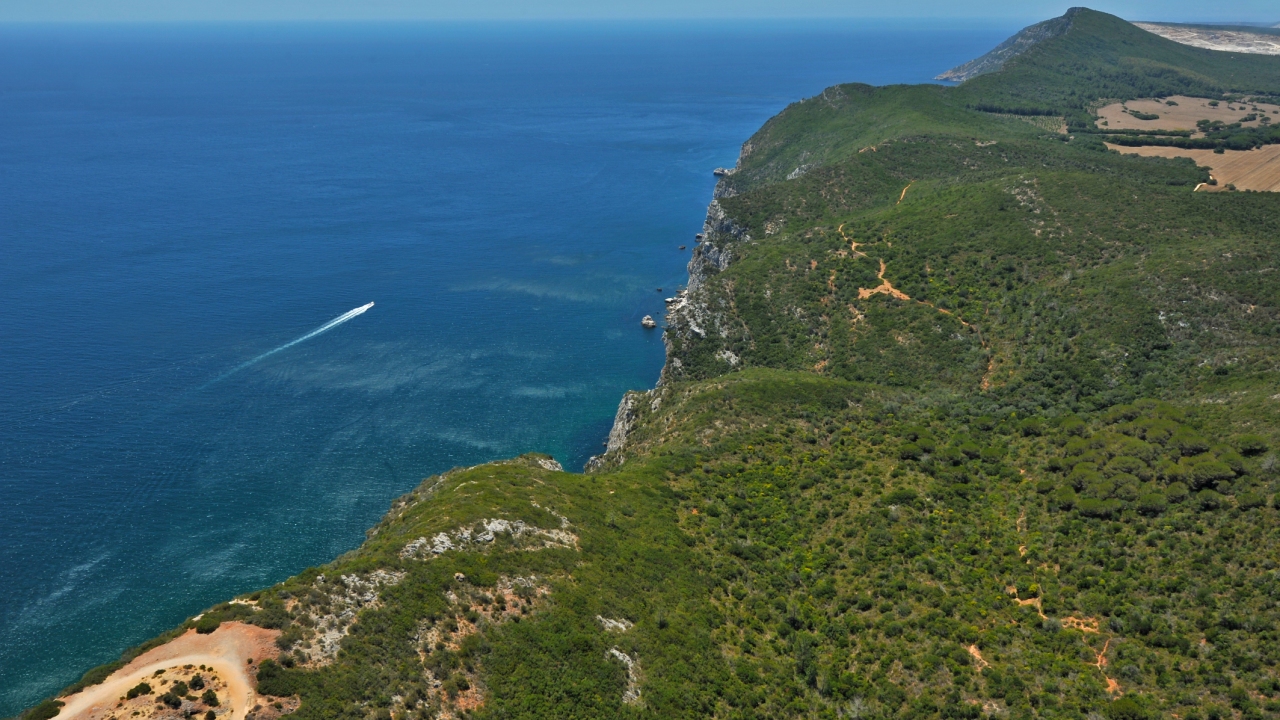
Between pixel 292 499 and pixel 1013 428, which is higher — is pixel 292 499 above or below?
below

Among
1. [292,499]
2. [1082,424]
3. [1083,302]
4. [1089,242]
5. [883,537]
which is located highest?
[1089,242]

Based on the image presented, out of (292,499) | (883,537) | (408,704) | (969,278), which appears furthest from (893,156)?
(408,704)

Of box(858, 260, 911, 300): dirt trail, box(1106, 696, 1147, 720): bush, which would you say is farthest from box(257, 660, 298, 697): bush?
box(858, 260, 911, 300): dirt trail

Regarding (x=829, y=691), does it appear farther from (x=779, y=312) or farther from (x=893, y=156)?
(x=893, y=156)

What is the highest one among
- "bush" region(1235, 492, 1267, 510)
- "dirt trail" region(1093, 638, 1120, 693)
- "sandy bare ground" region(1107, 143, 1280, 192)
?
"sandy bare ground" region(1107, 143, 1280, 192)

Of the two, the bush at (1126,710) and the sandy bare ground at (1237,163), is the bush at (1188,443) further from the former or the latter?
the sandy bare ground at (1237,163)

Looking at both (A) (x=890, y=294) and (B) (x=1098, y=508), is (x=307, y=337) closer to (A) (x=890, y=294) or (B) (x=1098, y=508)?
(A) (x=890, y=294)

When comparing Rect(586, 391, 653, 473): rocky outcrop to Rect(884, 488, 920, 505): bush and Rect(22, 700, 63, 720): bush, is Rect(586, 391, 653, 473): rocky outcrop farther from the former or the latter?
Rect(22, 700, 63, 720): bush
